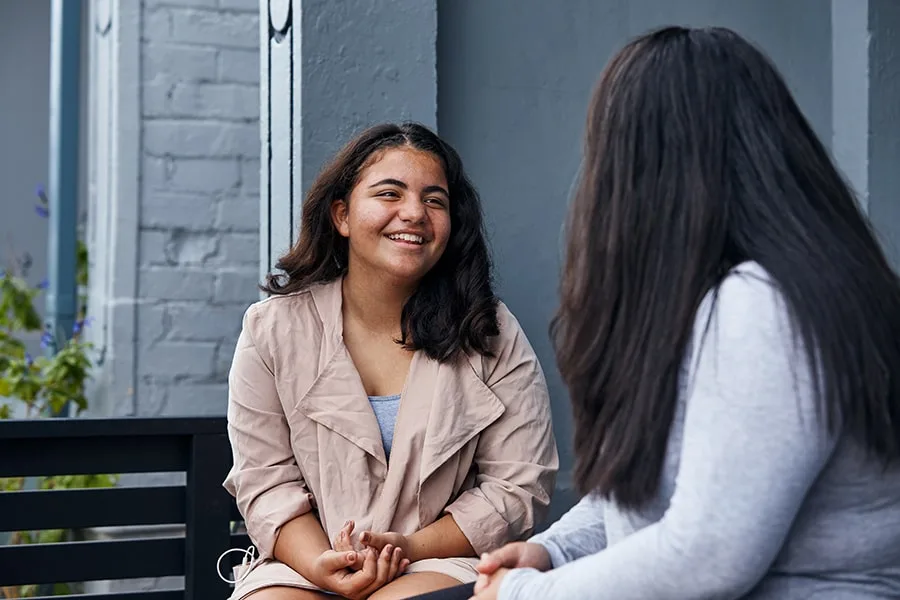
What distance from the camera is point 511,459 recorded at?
6.82 ft

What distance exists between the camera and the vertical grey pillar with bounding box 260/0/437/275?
2.53m

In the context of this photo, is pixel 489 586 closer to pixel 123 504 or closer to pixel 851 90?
pixel 123 504

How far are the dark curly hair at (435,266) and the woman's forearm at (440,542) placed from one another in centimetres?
32

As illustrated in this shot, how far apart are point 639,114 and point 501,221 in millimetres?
1484

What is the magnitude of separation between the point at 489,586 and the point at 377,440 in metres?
0.75

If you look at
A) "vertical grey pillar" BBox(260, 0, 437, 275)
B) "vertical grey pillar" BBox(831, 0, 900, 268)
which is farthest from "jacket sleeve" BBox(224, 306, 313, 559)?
"vertical grey pillar" BBox(831, 0, 900, 268)

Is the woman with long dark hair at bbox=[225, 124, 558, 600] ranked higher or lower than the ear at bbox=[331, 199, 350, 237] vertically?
lower

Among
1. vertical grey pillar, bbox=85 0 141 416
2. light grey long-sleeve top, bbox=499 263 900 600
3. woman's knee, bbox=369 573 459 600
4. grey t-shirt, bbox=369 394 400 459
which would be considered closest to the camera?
light grey long-sleeve top, bbox=499 263 900 600

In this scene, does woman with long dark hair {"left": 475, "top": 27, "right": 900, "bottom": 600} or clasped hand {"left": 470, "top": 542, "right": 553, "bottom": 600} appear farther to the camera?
clasped hand {"left": 470, "top": 542, "right": 553, "bottom": 600}

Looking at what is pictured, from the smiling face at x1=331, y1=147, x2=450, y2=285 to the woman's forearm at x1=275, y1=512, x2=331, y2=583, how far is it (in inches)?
18.9

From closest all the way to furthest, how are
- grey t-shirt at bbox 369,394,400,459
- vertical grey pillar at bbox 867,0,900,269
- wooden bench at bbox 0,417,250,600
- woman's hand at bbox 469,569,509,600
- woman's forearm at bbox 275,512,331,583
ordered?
1. woman's hand at bbox 469,569,509,600
2. woman's forearm at bbox 275,512,331,583
3. grey t-shirt at bbox 369,394,400,459
4. wooden bench at bbox 0,417,250,600
5. vertical grey pillar at bbox 867,0,900,269

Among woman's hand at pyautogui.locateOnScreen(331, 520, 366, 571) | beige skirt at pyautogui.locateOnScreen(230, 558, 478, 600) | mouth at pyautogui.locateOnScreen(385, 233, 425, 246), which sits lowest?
Answer: beige skirt at pyautogui.locateOnScreen(230, 558, 478, 600)

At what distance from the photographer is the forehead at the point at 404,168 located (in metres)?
2.16

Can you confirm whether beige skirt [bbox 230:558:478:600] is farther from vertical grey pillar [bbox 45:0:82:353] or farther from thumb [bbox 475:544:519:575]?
vertical grey pillar [bbox 45:0:82:353]
